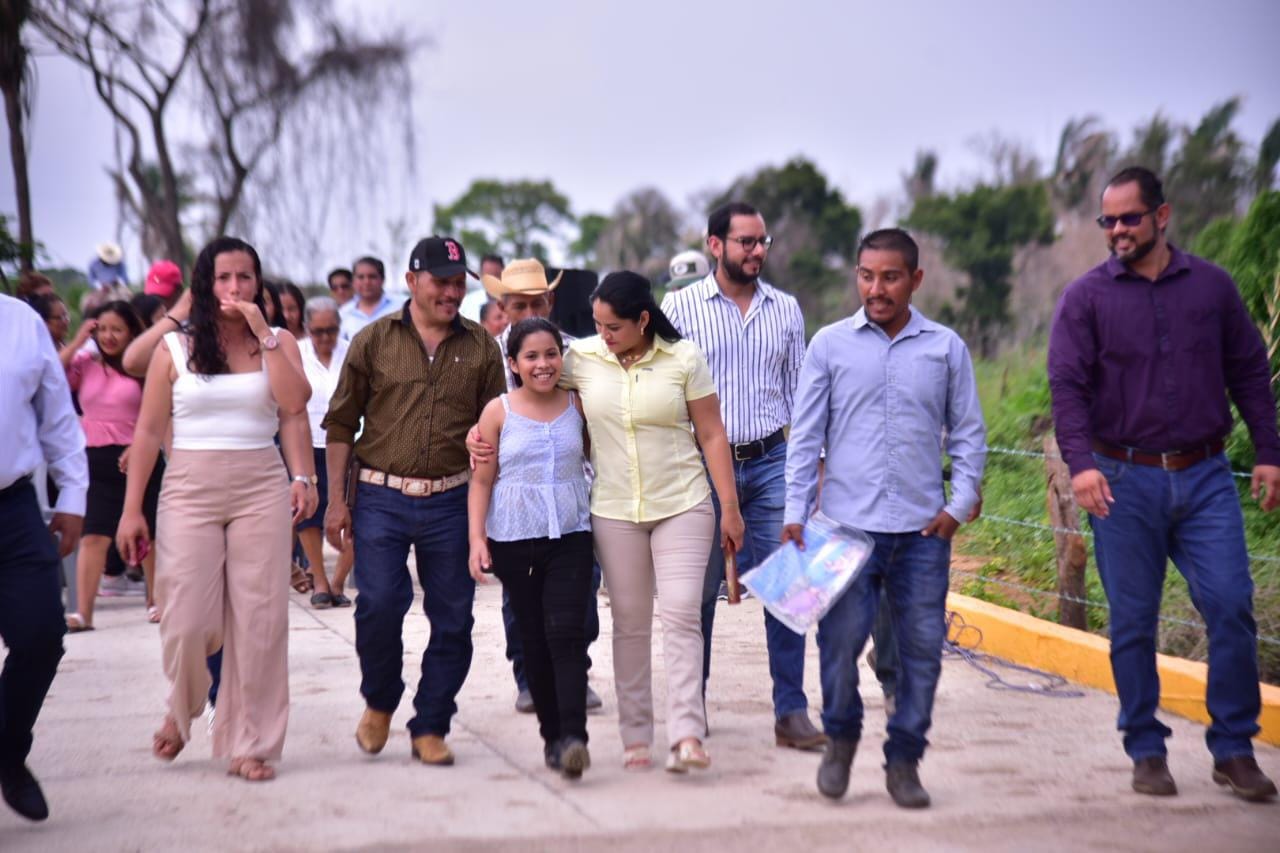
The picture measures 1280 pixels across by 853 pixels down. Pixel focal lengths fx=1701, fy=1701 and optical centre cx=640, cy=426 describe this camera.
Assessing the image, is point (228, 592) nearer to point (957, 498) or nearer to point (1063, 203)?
point (957, 498)

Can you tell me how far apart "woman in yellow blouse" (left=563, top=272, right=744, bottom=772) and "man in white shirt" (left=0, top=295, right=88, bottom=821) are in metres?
1.84

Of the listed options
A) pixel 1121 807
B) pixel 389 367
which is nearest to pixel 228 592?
pixel 389 367

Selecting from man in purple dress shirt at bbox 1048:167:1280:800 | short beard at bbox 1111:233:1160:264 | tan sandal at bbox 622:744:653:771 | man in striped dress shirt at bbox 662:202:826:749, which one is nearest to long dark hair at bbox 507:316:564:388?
man in striped dress shirt at bbox 662:202:826:749

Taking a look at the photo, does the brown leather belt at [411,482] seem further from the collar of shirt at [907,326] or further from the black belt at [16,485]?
the collar of shirt at [907,326]

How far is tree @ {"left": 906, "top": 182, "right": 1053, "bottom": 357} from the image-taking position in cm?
2698

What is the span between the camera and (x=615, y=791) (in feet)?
19.5

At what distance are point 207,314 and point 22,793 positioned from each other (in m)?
1.82

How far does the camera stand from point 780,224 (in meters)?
41.5

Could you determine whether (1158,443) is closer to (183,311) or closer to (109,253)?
(183,311)

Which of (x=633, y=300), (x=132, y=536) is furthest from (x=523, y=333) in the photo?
(x=132, y=536)

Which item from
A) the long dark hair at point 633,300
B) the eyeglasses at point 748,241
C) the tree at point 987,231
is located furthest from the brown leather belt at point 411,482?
the tree at point 987,231

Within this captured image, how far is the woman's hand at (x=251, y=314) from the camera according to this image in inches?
244

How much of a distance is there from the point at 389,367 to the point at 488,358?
41cm

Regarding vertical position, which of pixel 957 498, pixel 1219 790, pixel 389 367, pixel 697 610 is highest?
pixel 389 367
